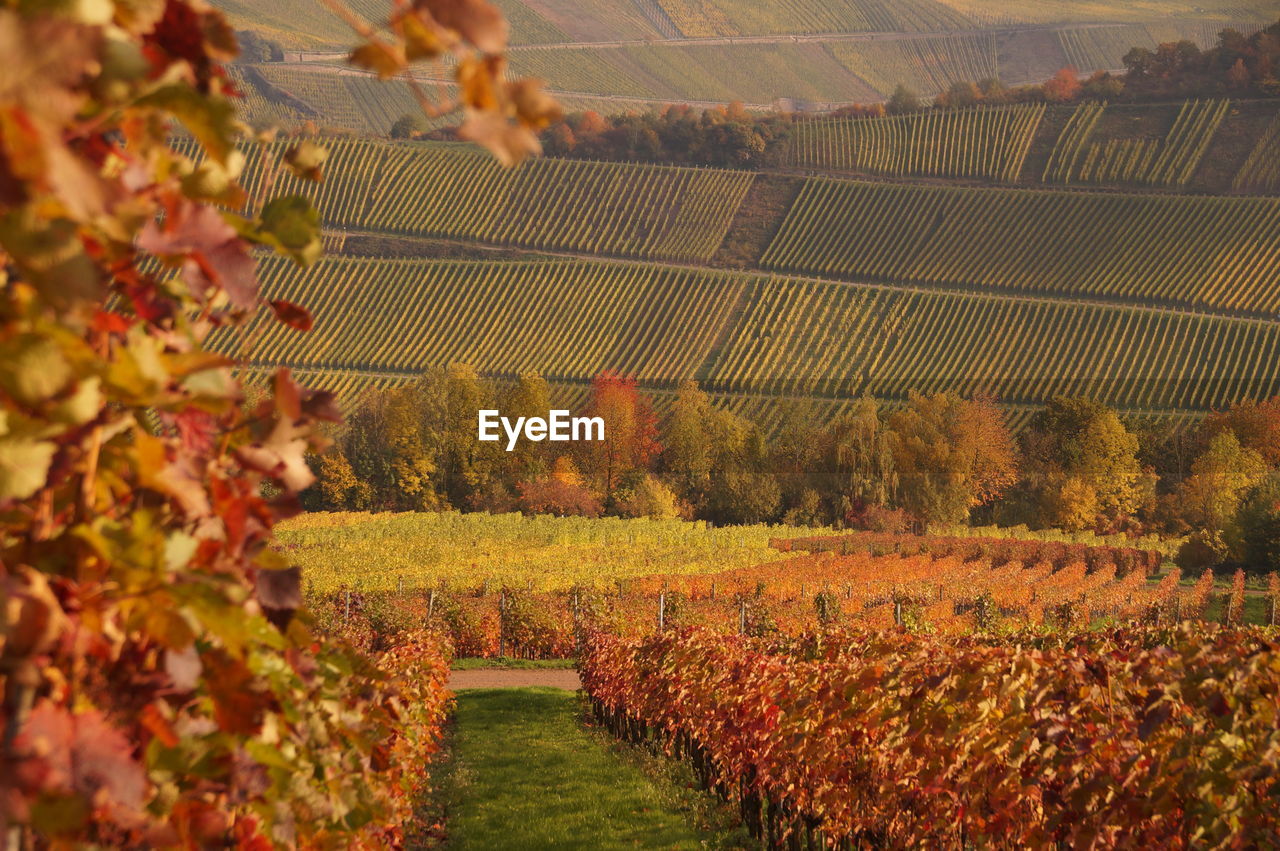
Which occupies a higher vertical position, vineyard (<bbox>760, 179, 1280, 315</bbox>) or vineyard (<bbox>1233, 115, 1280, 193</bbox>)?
vineyard (<bbox>1233, 115, 1280, 193</bbox>)

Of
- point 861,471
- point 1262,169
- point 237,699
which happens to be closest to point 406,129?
point 1262,169

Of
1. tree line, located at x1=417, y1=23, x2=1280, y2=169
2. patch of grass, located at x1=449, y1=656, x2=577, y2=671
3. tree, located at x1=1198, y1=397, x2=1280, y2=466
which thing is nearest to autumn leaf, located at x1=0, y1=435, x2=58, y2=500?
patch of grass, located at x1=449, y1=656, x2=577, y2=671

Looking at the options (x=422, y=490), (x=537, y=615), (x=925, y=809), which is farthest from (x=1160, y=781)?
(x=422, y=490)

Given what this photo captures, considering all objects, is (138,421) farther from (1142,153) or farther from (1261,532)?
(1142,153)

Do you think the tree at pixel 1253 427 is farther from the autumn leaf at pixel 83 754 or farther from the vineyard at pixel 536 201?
the autumn leaf at pixel 83 754

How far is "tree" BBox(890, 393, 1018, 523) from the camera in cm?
5531

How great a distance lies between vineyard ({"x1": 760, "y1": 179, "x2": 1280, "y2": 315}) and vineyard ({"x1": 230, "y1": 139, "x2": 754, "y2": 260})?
6.31 metres

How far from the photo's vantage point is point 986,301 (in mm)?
77688

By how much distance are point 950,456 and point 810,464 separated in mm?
5750

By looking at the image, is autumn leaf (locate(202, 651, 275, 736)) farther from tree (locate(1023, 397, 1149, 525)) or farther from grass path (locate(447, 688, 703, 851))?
tree (locate(1023, 397, 1149, 525))

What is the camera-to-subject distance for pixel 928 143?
95938mm

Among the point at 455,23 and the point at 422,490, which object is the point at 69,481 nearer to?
the point at 455,23

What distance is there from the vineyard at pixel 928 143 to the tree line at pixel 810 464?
28334 mm

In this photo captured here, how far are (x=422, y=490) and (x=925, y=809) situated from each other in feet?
198
